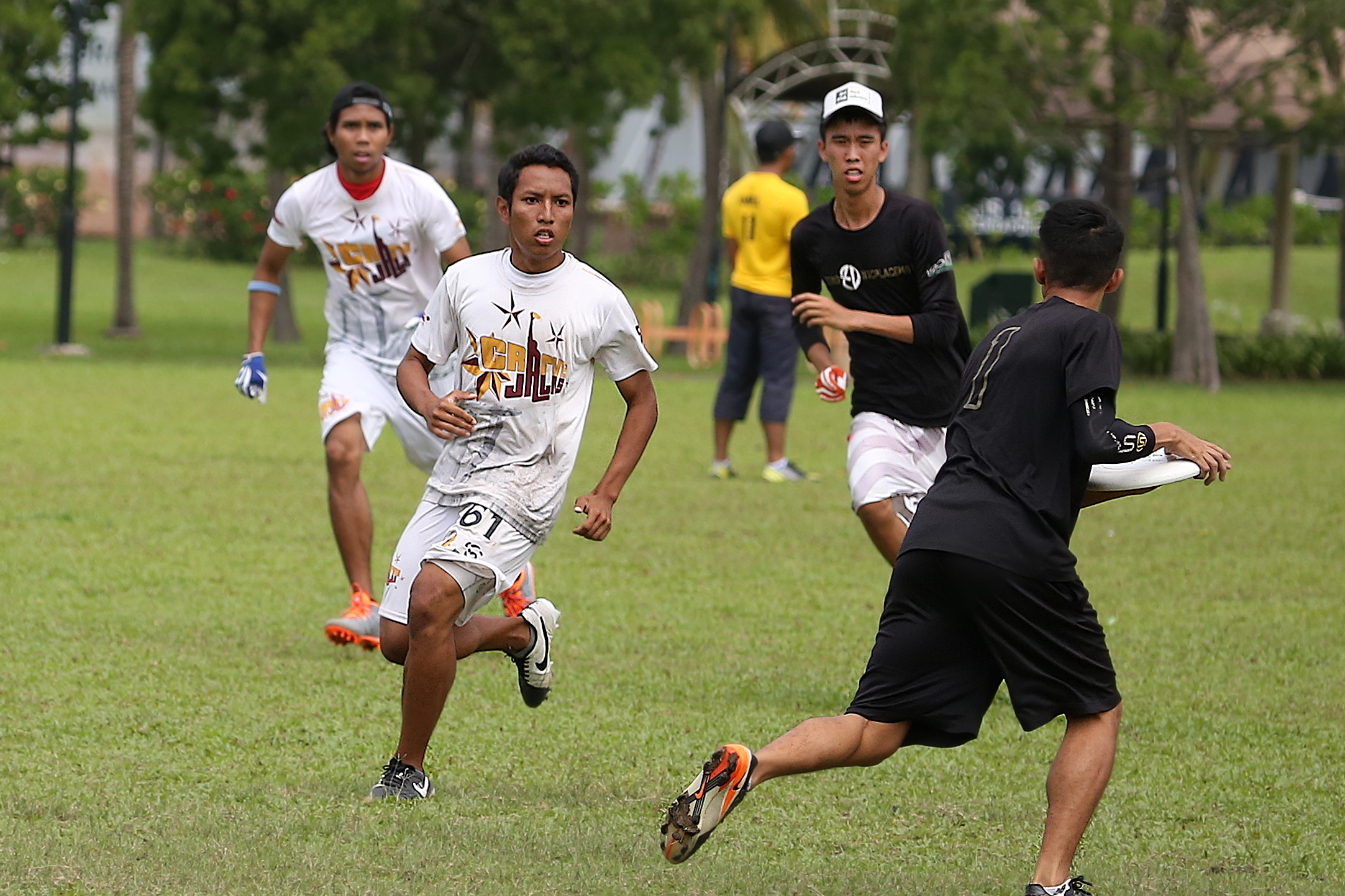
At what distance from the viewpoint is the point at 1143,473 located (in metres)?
4.29

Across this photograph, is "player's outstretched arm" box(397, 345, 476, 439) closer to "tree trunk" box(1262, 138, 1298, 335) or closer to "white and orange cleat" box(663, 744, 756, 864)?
"white and orange cleat" box(663, 744, 756, 864)

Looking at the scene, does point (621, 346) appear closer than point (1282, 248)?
Yes

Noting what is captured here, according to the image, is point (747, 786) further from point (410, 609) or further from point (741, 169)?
Result: point (741, 169)

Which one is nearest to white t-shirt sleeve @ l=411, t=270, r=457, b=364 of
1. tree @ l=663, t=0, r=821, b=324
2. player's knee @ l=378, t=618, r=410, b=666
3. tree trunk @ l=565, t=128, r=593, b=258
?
player's knee @ l=378, t=618, r=410, b=666

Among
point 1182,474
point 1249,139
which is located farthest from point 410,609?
point 1249,139

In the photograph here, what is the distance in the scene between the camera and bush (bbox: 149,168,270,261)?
4075cm

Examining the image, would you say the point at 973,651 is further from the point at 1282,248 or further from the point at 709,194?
the point at 1282,248

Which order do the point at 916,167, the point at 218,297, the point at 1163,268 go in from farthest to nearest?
the point at 218,297 < the point at 916,167 < the point at 1163,268

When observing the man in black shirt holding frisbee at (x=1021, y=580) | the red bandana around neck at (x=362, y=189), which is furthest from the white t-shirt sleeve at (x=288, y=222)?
the man in black shirt holding frisbee at (x=1021, y=580)

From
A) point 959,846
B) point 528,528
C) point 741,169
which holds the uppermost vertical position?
point 741,169

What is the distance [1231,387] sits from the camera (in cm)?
2214

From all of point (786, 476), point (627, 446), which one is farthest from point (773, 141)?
point (627, 446)

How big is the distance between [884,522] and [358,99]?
284 centimetres

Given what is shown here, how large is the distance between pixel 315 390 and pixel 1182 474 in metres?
15.1
